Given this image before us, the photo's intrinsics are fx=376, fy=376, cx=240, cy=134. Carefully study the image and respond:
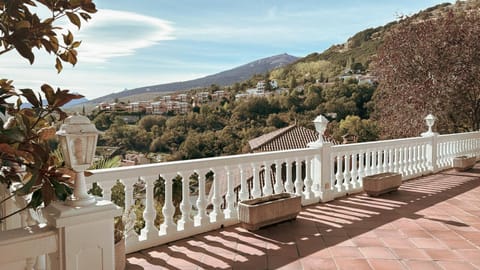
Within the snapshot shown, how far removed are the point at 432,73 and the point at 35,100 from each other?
12.2 metres

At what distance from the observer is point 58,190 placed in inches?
64.9

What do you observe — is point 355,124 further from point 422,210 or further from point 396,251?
point 396,251

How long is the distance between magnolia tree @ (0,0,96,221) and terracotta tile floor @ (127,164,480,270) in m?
1.66

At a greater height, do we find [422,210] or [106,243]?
[106,243]

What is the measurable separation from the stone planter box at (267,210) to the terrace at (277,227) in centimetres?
10

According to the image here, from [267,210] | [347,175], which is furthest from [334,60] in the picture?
[267,210]

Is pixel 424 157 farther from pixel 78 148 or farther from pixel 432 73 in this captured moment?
pixel 78 148

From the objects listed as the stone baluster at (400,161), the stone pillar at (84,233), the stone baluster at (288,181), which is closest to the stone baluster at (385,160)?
the stone baluster at (400,161)

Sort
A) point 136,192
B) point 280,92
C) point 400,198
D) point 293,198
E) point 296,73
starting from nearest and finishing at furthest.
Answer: point 136,192 < point 293,198 < point 400,198 < point 280,92 < point 296,73

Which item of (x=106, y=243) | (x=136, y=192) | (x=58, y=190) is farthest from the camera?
(x=136, y=192)

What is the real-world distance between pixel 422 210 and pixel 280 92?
16107mm

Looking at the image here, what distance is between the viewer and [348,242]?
3.64 m

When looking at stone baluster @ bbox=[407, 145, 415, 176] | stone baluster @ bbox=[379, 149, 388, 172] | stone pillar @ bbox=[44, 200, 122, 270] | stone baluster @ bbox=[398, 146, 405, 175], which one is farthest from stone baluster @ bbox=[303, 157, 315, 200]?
stone pillar @ bbox=[44, 200, 122, 270]

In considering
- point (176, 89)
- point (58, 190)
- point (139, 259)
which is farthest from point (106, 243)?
point (176, 89)
